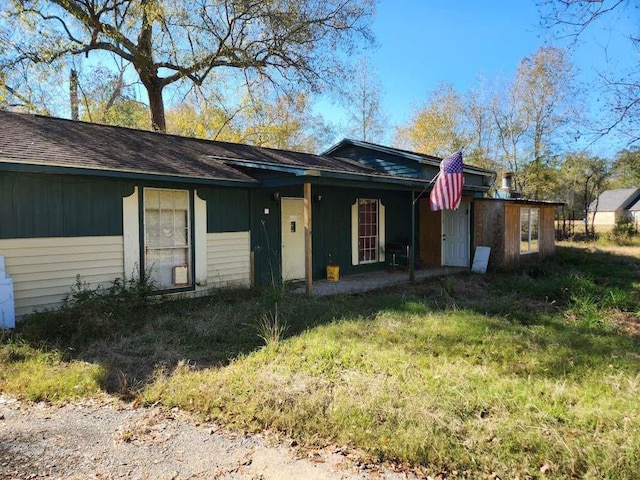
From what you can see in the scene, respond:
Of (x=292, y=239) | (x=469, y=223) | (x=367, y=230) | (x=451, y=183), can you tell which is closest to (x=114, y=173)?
(x=292, y=239)

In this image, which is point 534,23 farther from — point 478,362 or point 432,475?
point 432,475

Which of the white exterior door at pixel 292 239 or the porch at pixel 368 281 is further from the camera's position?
the white exterior door at pixel 292 239

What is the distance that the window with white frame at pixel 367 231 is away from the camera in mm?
12352

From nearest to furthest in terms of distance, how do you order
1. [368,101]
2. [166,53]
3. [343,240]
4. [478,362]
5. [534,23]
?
[478,362] < [534,23] < [343,240] < [166,53] < [368,101]

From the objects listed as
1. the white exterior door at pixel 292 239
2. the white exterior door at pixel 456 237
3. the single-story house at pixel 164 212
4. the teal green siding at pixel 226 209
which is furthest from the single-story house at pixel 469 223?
the teal green siding at pixel 226 209

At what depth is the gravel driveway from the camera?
2.98m

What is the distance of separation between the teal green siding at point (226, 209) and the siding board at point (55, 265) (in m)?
1.82

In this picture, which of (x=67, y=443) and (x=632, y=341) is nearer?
(x=67, y=443)

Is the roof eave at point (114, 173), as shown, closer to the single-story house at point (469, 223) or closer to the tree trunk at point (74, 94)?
the single-story house at point (469, 223)

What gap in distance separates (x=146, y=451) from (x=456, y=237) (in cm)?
1220

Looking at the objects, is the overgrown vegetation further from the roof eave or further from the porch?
the roof eave

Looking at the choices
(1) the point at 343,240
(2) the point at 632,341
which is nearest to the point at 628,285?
(2) the point at 632,341

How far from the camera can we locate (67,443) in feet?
11.0

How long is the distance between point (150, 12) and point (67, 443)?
1406cm
